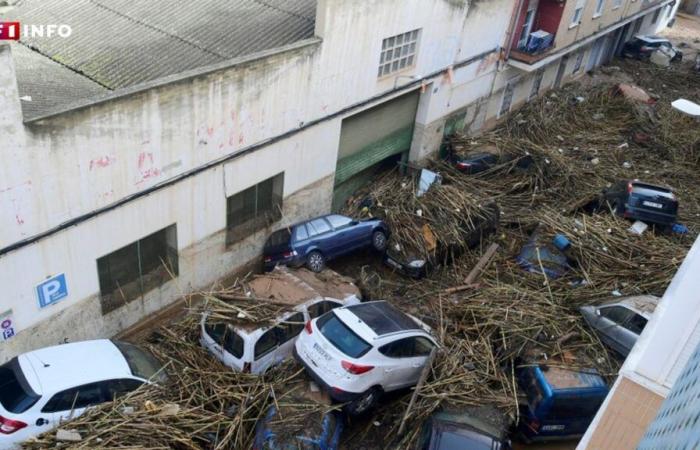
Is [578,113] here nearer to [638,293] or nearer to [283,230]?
[638,293]

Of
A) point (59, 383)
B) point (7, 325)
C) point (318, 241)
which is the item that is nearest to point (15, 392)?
point (59, 383)

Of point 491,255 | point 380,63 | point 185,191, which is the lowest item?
point 491,255

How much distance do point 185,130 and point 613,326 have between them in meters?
9.41

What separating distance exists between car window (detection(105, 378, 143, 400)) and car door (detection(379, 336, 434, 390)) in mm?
4116

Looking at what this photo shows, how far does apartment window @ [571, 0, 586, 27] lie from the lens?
2370 cm

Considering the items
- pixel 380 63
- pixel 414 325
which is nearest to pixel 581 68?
pixel 380 63

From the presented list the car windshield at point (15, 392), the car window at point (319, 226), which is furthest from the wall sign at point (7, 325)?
the car window at point (319, 226)

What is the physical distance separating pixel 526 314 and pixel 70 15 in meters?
13.3

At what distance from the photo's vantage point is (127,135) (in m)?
10.7

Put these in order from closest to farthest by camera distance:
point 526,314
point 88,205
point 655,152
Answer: point 88,205
point 526,314
point 655,152

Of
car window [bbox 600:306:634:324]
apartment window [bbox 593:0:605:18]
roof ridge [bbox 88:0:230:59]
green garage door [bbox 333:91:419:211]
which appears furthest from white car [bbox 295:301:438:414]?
apartment window [bbox 593:0:605:18]

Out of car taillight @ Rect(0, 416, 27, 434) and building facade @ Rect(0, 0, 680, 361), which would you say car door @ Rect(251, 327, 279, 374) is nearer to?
building facade @ Rect(0, 0, 680, 361)

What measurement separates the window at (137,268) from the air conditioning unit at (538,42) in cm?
1530

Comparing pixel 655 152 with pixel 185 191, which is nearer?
pixel 185 191
